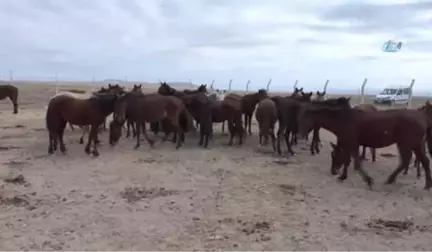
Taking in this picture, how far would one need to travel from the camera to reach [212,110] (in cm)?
1541

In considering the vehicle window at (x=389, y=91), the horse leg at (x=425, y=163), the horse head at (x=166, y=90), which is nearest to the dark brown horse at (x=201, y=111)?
the horse head at (x=166, y=90)

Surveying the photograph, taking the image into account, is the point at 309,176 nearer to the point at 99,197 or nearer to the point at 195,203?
the point at 195,203

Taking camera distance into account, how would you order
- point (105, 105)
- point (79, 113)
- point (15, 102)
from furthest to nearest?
point (15, 102) < point (105, 105) < point (79, 113)

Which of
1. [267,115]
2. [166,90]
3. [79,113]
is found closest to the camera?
[79,113]

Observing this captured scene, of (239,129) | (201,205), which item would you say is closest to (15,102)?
(239,129)

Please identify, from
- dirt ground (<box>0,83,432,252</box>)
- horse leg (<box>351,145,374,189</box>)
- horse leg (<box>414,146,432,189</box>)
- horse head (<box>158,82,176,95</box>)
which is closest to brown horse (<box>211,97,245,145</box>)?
horse head (<box>158,82,176,95</box>)

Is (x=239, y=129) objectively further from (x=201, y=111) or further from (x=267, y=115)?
(x=267, y=115)

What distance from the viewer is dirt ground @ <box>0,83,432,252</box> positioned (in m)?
6.27

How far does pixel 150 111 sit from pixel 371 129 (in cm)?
657

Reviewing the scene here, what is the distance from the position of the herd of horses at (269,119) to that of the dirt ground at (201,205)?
61 cm

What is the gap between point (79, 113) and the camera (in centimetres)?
1279

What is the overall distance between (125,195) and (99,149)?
541cm

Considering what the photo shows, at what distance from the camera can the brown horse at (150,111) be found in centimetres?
1407

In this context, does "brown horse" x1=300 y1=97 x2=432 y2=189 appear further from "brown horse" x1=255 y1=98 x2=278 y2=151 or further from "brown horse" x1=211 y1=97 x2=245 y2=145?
"brown horse" x1=211 y1=97 x2=245 y2=145
